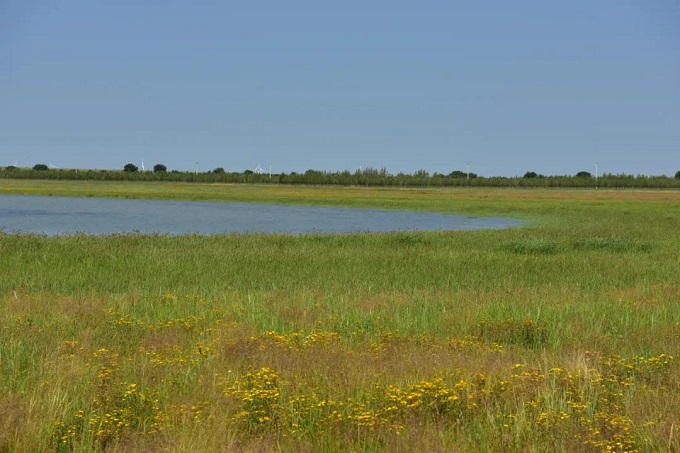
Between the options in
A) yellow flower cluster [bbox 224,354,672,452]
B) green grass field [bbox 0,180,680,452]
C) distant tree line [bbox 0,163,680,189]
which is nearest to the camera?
green grass field [bbox 0,180,680,452]

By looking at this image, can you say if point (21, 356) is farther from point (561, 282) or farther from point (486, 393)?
point (561, 282)

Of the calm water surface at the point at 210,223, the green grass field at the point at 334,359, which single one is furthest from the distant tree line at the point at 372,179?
the green grass field at the point at 334,359

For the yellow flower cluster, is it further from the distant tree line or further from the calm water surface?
the distant tree line

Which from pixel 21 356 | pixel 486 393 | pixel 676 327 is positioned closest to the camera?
pixel 486 393

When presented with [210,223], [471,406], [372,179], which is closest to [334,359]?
[471,406]

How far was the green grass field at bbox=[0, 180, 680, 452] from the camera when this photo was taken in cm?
614

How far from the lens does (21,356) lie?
8.28m

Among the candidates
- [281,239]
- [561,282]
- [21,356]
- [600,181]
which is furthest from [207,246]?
[600,181]

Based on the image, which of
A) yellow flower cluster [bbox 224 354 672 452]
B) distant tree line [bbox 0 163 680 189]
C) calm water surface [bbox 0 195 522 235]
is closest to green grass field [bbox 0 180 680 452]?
yellow flower cluster [bbox 224 354 672 452]

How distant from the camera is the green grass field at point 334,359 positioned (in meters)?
6.14

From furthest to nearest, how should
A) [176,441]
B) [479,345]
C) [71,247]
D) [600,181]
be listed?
[600,181] < [71,247] < [479,345] < [176,441]

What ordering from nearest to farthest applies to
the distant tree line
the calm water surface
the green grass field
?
1. the green grass field
2. the calm water surface
3. the distant tree line

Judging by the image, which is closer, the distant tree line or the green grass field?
the green grass field

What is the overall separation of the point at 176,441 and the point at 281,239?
20.9m
